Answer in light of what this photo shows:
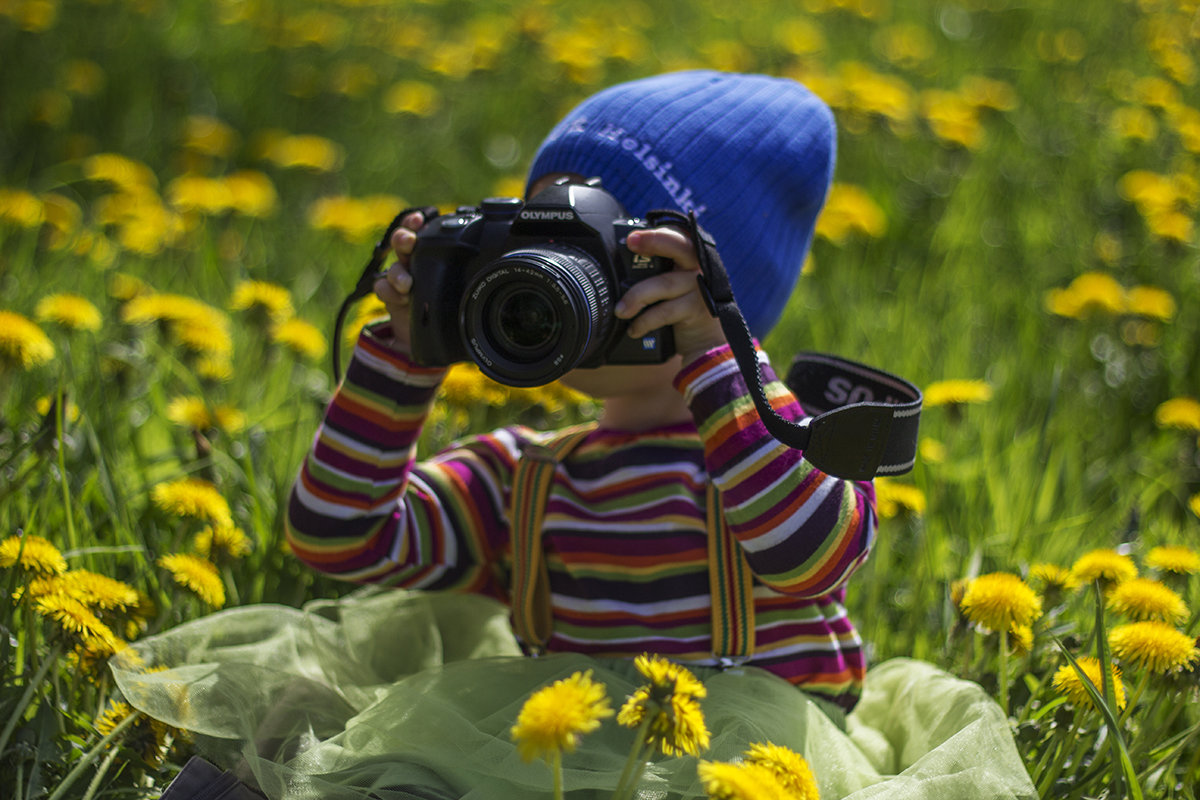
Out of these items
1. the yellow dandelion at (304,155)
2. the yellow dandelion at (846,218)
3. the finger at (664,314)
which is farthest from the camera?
the yellow dandelion at (304,155)

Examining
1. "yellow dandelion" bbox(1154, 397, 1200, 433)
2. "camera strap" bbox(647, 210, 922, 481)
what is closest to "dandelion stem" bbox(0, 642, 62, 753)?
"camera strap" bbox(647, 210, 922, 481)

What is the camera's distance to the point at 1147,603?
1033mm

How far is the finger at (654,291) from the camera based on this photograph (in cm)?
97

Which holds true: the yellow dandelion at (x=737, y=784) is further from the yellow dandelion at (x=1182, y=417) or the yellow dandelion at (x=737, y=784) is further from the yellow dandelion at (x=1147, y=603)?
the yellow dandelion at (x=1182, y=417)

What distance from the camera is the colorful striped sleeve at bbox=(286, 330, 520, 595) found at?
3.65 ft

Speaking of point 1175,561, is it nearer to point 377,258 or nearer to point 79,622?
point 377,258

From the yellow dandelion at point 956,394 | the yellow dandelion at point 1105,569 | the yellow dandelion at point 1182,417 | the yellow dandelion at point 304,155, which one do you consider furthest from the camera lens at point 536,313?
the yellow dandelion at point 304,155

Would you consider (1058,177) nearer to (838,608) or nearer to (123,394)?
(838,608)

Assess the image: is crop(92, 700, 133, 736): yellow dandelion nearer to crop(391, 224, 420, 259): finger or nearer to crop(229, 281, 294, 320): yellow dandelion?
crop(391, 224, 420, 259): finger

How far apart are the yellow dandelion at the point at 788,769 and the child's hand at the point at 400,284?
1.66 ft

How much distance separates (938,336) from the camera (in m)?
1.93

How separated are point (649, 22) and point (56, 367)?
252cm

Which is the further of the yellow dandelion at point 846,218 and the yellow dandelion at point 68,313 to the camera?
the yellow dandelion at point 846,218

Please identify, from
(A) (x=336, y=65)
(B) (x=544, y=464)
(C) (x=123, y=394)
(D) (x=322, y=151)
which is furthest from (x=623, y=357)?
(A) (x=336, y=65)
